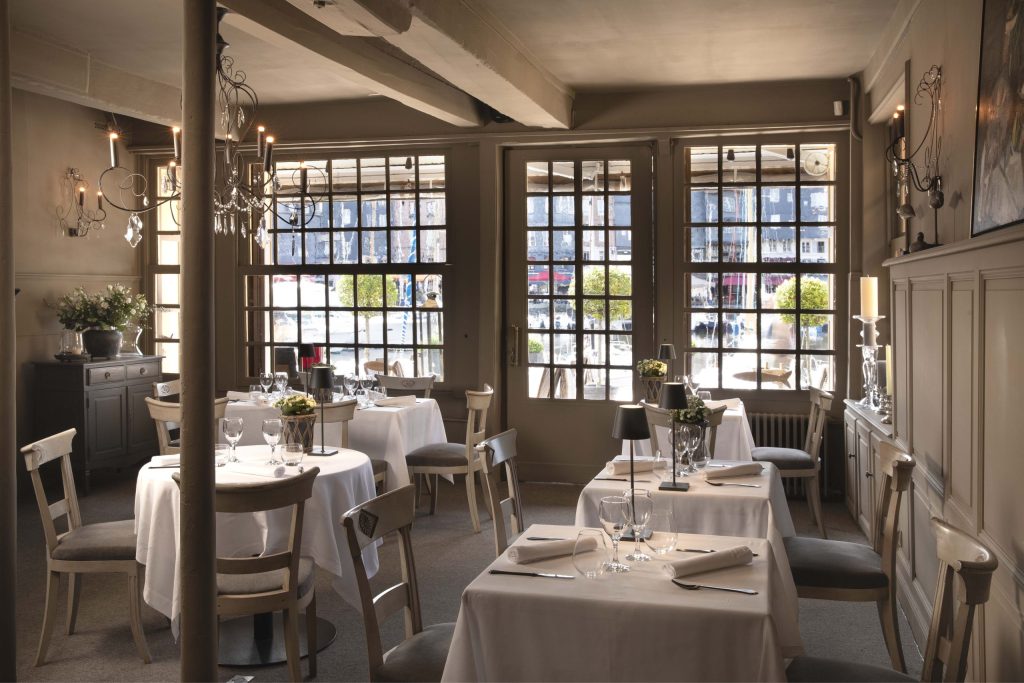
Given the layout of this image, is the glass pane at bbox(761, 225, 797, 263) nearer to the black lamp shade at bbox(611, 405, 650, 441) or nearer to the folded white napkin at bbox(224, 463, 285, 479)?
the black lamp shade at bbox(611, 405, 650, 441)

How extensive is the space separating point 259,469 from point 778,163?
540cm

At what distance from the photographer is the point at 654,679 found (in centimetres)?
264

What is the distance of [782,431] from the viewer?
7820 millimetres

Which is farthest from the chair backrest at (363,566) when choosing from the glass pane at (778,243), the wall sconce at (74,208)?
the wall sconce at (74,208)

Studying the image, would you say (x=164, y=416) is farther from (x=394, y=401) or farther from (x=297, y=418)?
(x=394, y=401)

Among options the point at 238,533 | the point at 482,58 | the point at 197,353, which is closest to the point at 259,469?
the point at 238,533

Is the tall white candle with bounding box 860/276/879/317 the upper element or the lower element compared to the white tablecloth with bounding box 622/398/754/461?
upper

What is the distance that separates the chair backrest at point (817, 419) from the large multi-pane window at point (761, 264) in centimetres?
91

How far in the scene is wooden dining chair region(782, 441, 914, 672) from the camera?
392 cm

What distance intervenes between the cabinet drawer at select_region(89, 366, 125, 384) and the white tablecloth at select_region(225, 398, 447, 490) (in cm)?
169

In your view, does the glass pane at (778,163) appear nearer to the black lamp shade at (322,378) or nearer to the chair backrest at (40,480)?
the black lamp shade at (322,378)

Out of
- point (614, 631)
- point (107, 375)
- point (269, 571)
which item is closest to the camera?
point (614, 631)

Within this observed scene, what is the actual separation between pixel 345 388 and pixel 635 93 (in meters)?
3.66

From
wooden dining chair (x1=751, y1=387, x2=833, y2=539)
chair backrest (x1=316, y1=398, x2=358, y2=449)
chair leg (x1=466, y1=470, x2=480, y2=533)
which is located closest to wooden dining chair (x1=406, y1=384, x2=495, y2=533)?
chair leg (x1=466, y1=470, x2=480, y2=533)
